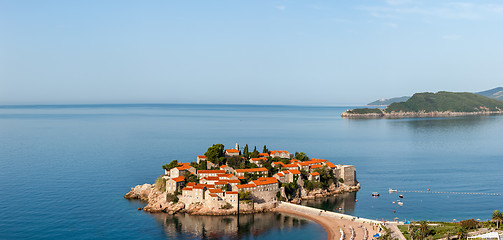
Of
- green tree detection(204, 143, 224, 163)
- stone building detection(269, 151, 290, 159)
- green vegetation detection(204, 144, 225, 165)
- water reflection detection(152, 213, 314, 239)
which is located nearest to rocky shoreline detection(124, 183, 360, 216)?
water reflection detection(152, 213, 314, 239)

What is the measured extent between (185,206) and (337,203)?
3256cm

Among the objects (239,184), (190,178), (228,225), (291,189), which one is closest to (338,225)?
(291,189)

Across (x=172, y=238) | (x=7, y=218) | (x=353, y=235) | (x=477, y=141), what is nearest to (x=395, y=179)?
(x=353, y=235)

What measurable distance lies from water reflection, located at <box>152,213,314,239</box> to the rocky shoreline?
4.78ft

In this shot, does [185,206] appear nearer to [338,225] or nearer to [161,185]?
[161,185]

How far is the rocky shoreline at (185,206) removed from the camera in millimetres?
79875

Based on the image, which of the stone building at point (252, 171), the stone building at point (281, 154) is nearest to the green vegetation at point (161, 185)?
the stone building at point (252, 171)

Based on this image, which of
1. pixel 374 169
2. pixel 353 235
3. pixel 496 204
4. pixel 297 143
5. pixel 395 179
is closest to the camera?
pixel 353 235

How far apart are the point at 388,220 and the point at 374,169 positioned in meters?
48.4

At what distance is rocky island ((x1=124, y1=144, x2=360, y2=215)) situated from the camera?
3177 inches

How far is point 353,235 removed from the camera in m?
66.8

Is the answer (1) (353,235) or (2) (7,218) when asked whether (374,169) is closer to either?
(1) (353,235)

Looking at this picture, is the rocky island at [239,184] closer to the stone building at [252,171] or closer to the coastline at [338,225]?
the stone building at [252,171]

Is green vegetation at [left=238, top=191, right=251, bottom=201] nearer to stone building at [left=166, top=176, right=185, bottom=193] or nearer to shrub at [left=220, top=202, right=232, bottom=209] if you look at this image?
shrub at [left=220, top=202, right=232, bottom=209]
